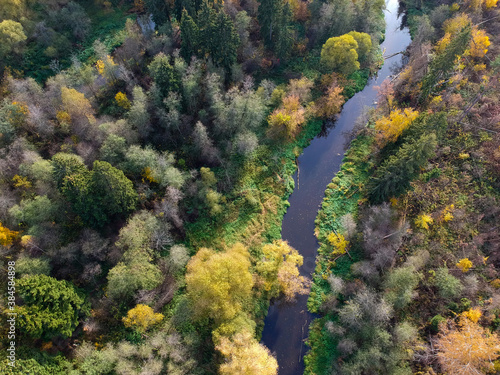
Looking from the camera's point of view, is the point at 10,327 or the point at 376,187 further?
the point at 376,187

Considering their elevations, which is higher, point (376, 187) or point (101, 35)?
point (101, 35)

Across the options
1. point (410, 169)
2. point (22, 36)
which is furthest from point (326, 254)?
point (22, 36)

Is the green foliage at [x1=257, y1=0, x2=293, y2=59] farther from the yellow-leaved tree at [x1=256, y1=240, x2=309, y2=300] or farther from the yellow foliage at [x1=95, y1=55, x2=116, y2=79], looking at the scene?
the yellow-leaved tree at [x1=256, y1=240, x2=309, y2=300]

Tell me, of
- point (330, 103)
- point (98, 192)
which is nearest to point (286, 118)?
point (330, 103)

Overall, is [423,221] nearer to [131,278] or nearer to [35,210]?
[131,278]

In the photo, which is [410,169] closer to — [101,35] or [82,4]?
[101,35]

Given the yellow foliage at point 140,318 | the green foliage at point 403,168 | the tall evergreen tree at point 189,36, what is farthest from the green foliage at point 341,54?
the yellow foliage at point 140,318

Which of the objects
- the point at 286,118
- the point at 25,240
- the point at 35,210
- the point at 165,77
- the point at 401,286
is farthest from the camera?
the point at 286,118
